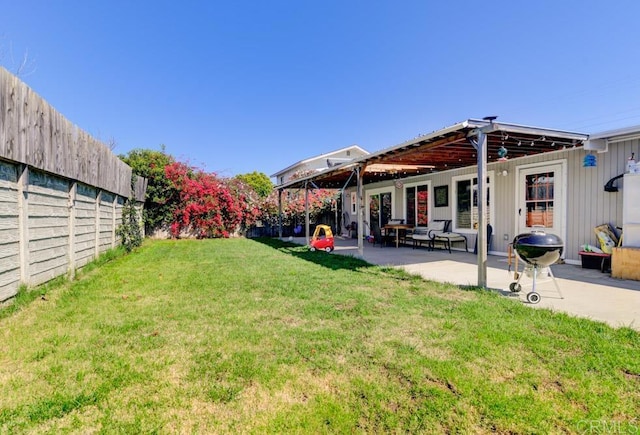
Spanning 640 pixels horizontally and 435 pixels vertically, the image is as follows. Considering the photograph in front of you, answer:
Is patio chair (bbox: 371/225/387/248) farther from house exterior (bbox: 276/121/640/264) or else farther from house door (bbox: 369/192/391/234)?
house door (bbox: 369/192/391/234)

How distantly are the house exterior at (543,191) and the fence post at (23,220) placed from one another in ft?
19.0

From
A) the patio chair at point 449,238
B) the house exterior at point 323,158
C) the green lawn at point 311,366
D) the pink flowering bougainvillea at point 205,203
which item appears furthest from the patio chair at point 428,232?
the house exterior at point 323,158

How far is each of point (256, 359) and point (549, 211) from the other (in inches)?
291

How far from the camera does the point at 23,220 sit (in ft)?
13.1

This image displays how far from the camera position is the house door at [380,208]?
13.0m

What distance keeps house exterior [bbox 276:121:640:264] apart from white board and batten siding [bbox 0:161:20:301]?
580 centimetres

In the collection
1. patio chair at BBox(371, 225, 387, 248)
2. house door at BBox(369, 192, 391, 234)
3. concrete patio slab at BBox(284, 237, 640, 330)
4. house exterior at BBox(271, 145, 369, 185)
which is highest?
house exterior at BBox(271, 145, 369, 185)

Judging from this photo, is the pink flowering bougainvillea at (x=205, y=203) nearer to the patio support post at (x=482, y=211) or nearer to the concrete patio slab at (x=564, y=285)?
the concrete patio slab at (x=564, y=285)

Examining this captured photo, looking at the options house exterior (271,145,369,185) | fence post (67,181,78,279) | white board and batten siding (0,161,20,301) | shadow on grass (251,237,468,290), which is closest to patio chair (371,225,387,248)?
shadow on grass (251,237,468,290)

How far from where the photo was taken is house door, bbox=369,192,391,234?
13.0 metres

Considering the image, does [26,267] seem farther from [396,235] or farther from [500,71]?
[500,71]

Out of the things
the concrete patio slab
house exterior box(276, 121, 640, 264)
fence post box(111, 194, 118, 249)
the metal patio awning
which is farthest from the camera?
fence post box(111, 194, 118, 249)

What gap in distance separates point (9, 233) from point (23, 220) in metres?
0.32

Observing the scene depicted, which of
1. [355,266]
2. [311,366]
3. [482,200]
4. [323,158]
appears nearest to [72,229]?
[355,266]
